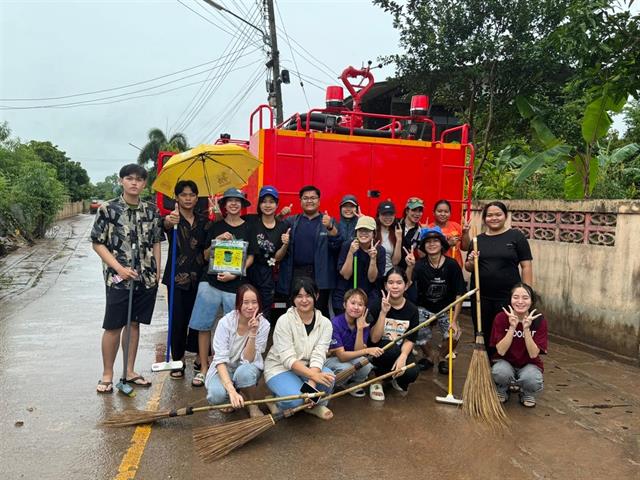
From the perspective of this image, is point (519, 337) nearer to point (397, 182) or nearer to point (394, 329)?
point (394, 329)

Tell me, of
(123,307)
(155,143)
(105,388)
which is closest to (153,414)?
(105,388)

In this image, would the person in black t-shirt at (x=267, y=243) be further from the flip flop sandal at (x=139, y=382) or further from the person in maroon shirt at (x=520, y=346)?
the person in maroon shirt at (x=520, y=346)

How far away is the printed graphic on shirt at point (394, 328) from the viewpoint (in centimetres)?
438

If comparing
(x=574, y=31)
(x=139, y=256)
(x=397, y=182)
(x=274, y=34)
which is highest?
(x=274, y=34)

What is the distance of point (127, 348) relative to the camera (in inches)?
173

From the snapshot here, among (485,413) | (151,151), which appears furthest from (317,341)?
(151,151)

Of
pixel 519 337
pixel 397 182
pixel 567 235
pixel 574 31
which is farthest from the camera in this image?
pixel 567 235

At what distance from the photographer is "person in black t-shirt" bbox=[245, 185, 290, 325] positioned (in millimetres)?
4707

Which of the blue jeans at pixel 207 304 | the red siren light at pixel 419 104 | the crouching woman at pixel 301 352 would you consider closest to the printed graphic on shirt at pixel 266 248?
the blue jeans at pixel 207 304

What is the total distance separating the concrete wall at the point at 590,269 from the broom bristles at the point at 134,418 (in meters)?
4.77

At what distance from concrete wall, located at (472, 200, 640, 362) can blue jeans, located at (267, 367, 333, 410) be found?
3.68m

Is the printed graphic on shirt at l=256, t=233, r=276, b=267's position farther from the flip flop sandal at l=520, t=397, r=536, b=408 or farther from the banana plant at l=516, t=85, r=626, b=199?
the banana plant at l=516, t=85, r=626, b=199

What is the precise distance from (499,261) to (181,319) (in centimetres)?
284

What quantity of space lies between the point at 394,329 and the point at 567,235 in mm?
3325
